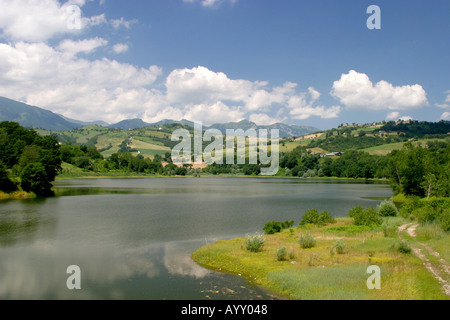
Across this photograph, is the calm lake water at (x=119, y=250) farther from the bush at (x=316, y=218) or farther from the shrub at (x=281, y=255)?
the bush at (x=316, y=218)

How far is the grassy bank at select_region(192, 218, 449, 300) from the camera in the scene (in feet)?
52.2

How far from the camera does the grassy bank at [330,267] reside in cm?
1591

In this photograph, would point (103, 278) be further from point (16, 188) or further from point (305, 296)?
point (16, 188)

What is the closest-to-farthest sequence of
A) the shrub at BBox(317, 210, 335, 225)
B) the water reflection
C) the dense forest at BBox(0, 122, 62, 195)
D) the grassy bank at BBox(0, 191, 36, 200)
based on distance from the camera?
1. the water reflection
2. the shrub at BBox(317, 210, 335, 225)
3. the grassy bank at BBox(0, 191, 36, 200)
4. the dense forest at BBox(0, 122, 62, 195)

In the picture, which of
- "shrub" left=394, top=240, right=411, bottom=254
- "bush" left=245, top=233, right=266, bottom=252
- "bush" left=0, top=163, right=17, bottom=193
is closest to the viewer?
"shrub" left=394, top=240, right=411, bottom=254

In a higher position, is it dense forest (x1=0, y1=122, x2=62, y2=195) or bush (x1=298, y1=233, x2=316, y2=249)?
dense forest (x1=0, y1=122, x2=62, y2=195)

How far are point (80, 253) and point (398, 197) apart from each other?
70142 millimetres

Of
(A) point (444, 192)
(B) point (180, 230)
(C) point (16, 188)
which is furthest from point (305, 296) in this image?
(C) point (16, 188)

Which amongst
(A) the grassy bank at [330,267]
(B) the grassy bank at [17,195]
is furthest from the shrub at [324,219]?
(B) the grassy bank at [17,195]

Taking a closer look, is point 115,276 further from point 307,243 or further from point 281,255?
point 307,243

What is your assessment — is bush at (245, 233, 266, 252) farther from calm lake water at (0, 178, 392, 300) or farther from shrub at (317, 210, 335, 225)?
shrub at (317, 210, 335, 225)

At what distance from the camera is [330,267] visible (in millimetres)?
20016

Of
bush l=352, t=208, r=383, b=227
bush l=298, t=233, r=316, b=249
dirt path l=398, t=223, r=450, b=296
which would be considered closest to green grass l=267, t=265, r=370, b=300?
dirt path l=398, t=223, r=450, b=296

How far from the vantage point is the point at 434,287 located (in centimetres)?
1552
